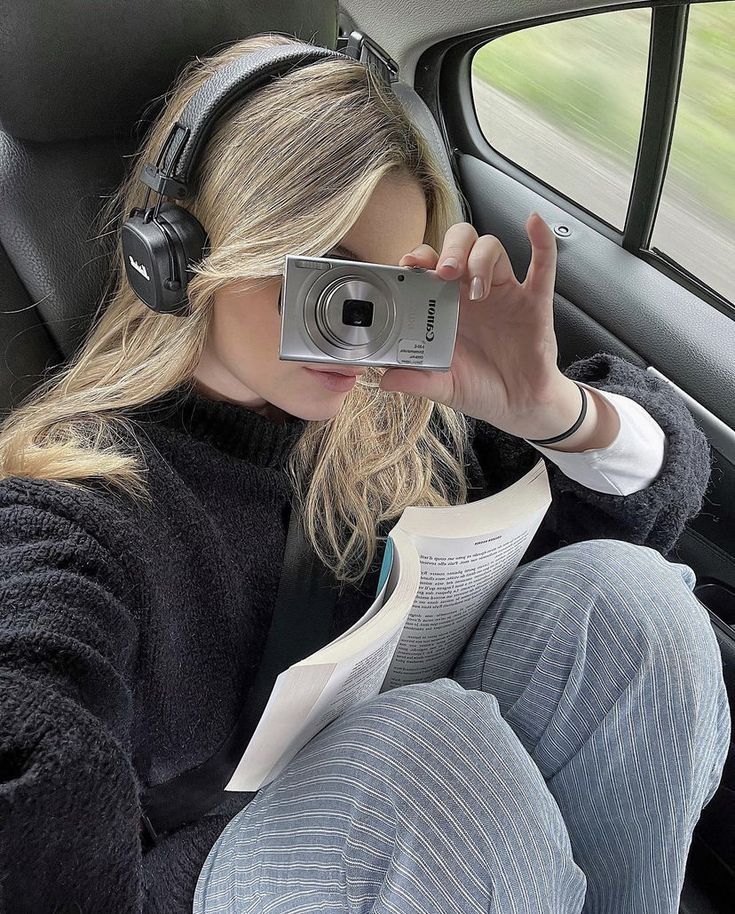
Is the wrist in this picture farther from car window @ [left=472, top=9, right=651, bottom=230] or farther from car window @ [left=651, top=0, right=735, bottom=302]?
car window @ [left=472, top=9, right=651, bottom=230]

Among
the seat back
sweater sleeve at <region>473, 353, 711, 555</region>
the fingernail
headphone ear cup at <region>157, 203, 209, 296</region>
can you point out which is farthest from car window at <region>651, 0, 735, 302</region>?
headphone ear cup at <region>157, 203, 209, 296</region>

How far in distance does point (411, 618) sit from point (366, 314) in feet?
1.06

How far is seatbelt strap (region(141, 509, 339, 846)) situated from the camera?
2.76 ft

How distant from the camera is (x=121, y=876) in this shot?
0.56m

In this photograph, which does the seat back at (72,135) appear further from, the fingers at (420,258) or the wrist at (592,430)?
the wrist at (592,430)

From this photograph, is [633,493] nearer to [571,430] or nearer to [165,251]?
[571,430]

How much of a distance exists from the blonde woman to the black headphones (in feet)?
0.07

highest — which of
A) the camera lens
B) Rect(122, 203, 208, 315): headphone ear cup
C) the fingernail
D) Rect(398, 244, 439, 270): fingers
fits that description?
Rect(398, 244, 439, 270): fingers

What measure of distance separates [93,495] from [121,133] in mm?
447

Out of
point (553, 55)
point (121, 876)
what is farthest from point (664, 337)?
point (121, 876)

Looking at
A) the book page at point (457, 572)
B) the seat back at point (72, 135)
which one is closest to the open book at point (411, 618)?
the book page at point (457, 572)

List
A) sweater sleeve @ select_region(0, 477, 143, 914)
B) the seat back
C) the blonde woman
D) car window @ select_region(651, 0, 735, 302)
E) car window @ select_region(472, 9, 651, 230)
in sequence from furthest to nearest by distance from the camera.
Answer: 1. car window @ select_region(472, 9, 651, 230)
2. car window @ select_region(651, 0, 735, 302)
3. the seat back
4. the blonde woman
5. sweater sleeve @ select_region(0, 477, 143, 914)

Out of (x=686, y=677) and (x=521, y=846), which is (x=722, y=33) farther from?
(x=521, y=846)

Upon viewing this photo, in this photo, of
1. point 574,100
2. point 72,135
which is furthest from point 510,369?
point 574,100
